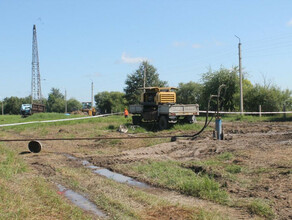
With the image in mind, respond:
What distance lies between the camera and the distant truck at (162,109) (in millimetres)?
21297

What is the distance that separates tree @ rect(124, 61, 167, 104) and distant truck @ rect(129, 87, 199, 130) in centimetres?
3760

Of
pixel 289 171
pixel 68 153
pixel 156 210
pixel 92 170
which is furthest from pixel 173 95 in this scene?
pixel 156 210

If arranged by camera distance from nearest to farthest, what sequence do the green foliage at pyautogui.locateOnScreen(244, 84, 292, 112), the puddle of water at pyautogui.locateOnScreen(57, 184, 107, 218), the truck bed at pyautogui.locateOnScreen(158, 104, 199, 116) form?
the puddle of water at pyautogui.locateOnScreen(57, 184, 107, 218) < the truck bed at pyautogui.locateOnScreen(158, 104, 199, 116) < the green foliage at pyautogui.locateOnScreen(244, 84, 292, 112)

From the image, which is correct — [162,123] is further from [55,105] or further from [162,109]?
[55,105]

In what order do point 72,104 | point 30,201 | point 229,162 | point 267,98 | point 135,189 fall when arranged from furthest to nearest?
point 72,104
point 267,98
point 229,162
point 135,189
point 30,201

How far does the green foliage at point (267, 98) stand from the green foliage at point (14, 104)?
9340cm

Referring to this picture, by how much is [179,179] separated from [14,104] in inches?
4687

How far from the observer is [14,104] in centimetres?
11869

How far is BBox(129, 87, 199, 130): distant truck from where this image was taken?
21.3 metres

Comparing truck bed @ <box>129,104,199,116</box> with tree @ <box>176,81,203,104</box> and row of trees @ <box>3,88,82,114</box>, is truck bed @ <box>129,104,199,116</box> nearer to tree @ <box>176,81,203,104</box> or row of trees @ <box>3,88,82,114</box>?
tree @ <box>176,81,203,104</box>

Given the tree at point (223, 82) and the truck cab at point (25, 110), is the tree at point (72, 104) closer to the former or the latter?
the truck cab at point (25, 110)

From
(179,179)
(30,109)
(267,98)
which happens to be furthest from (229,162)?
(30,109)

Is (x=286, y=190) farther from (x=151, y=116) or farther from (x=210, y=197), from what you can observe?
(x=151, y=116)

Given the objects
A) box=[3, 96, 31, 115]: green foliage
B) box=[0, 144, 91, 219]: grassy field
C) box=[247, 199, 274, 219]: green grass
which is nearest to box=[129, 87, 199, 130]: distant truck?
box=[0, 144, 91, 219]: grassy field
